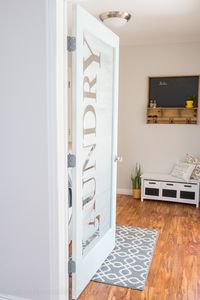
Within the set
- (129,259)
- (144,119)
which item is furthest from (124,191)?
(129,259)

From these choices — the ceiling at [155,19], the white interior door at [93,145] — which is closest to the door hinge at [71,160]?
the white interior door at [93,145]

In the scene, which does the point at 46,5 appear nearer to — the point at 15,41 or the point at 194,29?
the point at 15,41

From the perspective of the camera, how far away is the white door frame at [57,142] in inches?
68.8

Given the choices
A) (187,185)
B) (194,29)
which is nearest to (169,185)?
(187,185)

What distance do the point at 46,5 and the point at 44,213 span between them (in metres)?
1.29

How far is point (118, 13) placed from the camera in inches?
127

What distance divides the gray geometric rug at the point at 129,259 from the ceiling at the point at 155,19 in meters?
2.27

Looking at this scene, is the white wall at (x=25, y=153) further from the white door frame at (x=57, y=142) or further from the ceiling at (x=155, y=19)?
the ceiling at (x=155, y=19)

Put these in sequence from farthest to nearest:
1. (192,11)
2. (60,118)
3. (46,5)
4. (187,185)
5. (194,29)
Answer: (187,185)
(194,29)
(192,11)
(60,118)
(46,5)

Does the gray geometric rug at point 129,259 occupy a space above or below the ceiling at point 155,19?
below

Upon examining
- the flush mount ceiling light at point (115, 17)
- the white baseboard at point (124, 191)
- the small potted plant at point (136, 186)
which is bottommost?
the white baseboard at point (124, 191)

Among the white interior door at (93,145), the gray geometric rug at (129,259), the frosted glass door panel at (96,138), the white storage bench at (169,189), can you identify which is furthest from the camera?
the white storage bench at (169,189)

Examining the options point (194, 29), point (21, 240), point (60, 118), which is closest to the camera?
point (60, 118)

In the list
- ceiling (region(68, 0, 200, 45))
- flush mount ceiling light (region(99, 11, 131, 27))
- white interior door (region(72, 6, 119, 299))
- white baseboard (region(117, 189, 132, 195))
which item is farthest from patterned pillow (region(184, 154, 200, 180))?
flush mount ceiling light (region(99, 11, 131, 27))
